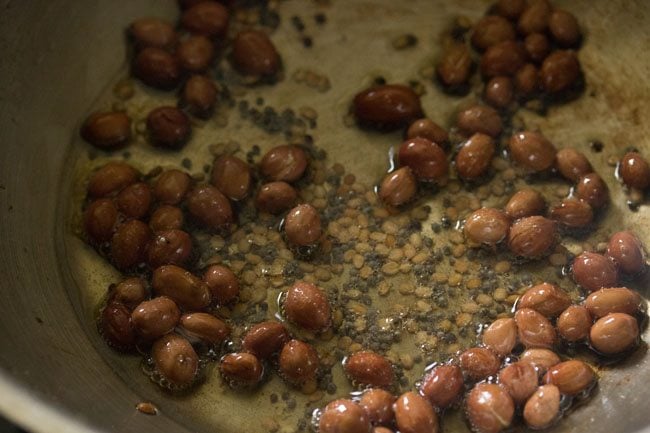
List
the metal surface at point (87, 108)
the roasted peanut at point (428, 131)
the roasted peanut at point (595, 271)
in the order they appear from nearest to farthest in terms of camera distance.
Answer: the metal surface at point (87, 108), the roasted peanut at point (595, 271), the roasted peanut at point (428, 131)

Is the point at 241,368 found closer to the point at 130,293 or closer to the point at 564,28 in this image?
the point at 130,293

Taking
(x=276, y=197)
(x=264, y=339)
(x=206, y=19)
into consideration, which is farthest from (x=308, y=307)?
(x=206, y=19)

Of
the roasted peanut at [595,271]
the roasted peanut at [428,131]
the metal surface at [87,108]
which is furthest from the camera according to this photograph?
the roasted peanut at [428,131]

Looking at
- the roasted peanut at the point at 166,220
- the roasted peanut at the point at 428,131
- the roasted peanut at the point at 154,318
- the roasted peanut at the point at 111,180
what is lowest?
the roasted peanut at the point at 154,318

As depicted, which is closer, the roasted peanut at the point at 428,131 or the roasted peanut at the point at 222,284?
the roasted peanut at the point at 222,284

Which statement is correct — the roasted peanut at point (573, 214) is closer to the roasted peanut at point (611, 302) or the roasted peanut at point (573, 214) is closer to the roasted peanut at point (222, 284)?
the roasted peanut at point (611, 302)

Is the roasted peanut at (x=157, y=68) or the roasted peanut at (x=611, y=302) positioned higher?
the roasted peanut at (x=157, y=68)

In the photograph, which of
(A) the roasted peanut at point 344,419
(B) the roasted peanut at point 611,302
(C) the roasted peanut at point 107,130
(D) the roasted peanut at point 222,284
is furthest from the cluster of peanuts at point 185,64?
(B) the roasted peanut at point 611,302
